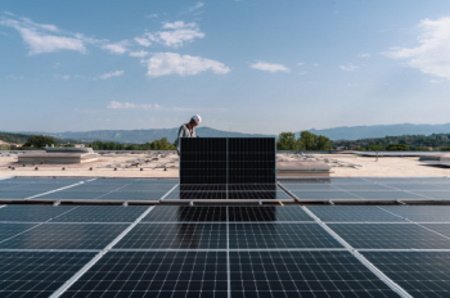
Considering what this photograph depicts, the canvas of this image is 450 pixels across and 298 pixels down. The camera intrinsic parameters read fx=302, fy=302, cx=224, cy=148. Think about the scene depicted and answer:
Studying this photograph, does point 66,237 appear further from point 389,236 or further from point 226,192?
point 389,236

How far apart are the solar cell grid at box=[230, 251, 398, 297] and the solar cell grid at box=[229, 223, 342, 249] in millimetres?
414

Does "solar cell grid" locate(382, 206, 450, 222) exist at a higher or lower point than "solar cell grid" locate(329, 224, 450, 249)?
higher

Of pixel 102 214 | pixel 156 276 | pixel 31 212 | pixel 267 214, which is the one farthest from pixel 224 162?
pixel 156 276

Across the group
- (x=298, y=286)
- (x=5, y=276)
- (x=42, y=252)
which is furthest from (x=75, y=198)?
(x=298, y=286)

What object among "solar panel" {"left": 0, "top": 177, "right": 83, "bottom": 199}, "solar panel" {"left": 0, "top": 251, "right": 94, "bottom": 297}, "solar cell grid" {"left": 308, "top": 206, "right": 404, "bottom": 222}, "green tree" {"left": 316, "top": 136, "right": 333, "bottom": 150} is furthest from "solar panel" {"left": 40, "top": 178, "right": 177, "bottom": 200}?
"green tree" {"left": 316, "top": 136, "right": 333, "bottom": 150}

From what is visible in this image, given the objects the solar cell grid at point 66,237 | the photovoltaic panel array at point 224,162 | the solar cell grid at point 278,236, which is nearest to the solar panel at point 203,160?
the photovoltaic panel array at point 224,162

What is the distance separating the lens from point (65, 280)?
203 inches

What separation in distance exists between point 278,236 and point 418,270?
278 cm

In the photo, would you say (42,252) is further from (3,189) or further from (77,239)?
(3,189)

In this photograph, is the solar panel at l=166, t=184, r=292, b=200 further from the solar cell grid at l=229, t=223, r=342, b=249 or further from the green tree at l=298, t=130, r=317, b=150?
the green tree at l=298, t=130, r=317, b=150

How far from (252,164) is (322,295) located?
399 inches

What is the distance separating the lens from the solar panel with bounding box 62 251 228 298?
15.6 ft

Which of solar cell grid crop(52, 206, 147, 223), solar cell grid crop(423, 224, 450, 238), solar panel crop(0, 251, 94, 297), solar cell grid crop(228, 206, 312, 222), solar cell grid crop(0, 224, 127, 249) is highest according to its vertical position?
solar cell grid crop(228, 206, 312, 222)

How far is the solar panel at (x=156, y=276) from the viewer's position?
4762mm
